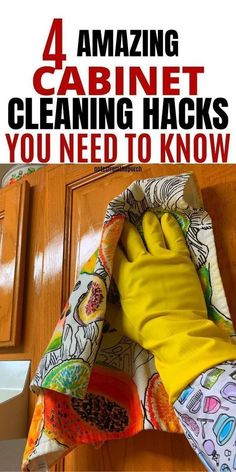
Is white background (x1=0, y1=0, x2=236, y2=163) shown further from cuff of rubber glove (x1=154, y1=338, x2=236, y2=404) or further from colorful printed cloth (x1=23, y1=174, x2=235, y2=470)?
cuff of rubber glove (x1=154, y1=338, x2=236, y2=404)

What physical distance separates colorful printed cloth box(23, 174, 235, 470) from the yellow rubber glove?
0.07 ft

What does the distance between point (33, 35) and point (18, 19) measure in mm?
50

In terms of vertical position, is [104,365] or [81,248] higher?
[81,248]

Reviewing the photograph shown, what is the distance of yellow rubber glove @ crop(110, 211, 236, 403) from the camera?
43 cm

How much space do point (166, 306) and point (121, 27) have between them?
1.70ft

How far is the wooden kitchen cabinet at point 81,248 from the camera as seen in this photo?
535mm

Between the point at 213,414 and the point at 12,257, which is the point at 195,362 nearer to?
the point at 213,414

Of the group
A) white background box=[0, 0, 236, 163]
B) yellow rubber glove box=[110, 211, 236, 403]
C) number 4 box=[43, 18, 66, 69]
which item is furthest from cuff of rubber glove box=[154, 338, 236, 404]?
number 4 box=[43, 18, 66, 69]

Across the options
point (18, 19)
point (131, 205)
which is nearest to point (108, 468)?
point (131, 205)

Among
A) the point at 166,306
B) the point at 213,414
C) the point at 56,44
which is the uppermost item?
the point at 56,44

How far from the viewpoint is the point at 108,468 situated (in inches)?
22.0

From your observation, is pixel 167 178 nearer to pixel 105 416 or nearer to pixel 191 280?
pixel 191 280

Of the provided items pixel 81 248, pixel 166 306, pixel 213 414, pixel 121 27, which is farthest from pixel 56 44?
pixel 213 414

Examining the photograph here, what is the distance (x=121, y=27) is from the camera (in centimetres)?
74
